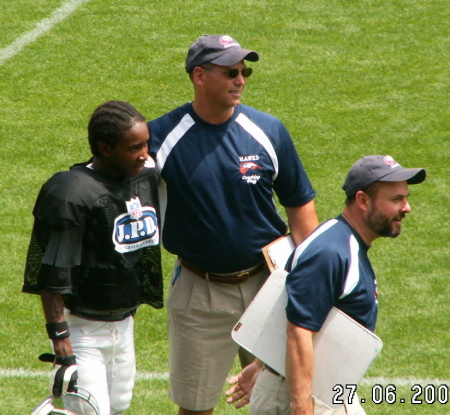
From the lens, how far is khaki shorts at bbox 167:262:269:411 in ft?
15.8

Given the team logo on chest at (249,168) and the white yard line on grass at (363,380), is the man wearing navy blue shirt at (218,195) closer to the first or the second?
the team logo on chest at (249,168)

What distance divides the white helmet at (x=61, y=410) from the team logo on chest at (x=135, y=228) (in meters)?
0.61

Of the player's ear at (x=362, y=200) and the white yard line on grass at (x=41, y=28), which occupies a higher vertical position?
the player's ear at (x=362, y=200)

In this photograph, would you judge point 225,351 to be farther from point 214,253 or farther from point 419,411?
point 419,411

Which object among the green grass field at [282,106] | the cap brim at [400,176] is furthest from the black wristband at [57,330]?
the green grass field at [282,106]

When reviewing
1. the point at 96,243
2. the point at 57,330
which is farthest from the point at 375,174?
the point at 57,330

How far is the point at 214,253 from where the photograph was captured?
4664 millimetres

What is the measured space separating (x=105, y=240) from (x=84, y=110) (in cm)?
508

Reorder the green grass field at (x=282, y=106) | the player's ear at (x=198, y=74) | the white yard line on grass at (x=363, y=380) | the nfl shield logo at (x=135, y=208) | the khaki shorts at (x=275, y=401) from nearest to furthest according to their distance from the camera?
the khaki shorts at (x=275, y=401) < the nfl shield logo at (x=135, y=208) < the player's ear at (x=198, y=74) < the white yard line on grass at (x=363, y=380) < the green grass field at (x=282, y=106)

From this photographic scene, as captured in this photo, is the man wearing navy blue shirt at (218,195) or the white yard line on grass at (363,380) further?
the white yard line on grass at (363,380)

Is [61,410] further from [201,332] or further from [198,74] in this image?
[198,74]

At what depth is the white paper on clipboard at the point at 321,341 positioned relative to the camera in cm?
400

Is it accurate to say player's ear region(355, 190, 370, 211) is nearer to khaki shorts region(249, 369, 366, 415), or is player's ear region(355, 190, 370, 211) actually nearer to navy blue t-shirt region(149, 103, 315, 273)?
navy blue t-shirt region(149, 103, 315, 273)

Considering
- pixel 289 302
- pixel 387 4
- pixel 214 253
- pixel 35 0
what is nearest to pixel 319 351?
pixel 289 302
